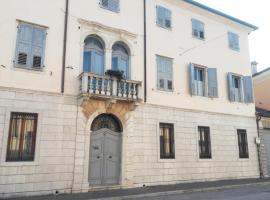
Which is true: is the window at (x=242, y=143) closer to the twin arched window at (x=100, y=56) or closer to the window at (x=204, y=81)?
the window at (x=204, y=81)

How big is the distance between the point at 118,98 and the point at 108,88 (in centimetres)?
61

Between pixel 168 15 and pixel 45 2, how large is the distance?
22.4 ft

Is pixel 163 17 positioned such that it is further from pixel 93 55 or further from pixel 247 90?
pixel 247 90

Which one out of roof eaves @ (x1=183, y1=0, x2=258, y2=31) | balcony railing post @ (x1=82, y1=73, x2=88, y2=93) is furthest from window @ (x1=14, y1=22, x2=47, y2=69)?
roof eaves @ (x1=183, y1=0, x2=258, y2=31)

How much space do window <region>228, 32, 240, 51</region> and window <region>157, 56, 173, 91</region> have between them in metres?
5.69

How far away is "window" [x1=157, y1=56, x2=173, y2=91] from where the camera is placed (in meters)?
14.7

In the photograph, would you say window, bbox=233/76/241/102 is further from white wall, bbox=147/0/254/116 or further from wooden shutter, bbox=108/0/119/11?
wooden shutter, bbox=108/0/119/11

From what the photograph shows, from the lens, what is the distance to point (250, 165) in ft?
56.7

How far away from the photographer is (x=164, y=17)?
1572 cm

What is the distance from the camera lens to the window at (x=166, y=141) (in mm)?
14059

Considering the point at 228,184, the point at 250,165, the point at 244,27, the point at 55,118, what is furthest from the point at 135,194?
the point at 244,27

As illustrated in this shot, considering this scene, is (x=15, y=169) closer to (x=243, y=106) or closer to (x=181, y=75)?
(x=181, y=75)

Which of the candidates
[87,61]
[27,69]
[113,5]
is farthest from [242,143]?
[27,69]

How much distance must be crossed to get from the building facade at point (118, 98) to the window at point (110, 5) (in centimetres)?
5
